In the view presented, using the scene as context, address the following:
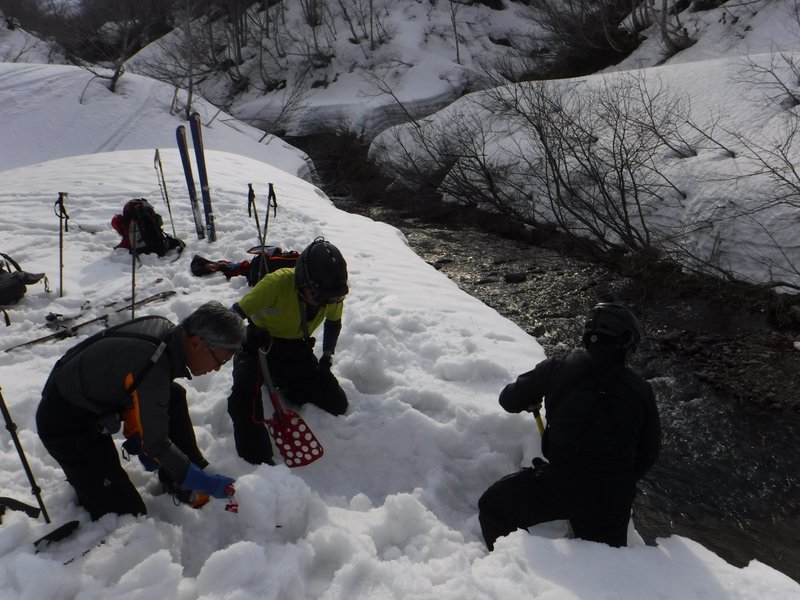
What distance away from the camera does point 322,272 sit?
379 centimetres

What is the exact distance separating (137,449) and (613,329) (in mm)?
2695

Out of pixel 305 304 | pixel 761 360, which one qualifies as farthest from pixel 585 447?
pixel 761 360

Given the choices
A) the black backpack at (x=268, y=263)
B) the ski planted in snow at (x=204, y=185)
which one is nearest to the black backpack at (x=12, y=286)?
the black backpack at (x=268, y=263)

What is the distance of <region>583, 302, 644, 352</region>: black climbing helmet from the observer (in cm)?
304

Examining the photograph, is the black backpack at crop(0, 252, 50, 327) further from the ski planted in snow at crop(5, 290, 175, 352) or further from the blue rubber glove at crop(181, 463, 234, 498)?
the blue rubber glove at crop(181, 463, 234, 498)

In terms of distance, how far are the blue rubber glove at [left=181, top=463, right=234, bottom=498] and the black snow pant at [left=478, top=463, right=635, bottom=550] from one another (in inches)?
63.5

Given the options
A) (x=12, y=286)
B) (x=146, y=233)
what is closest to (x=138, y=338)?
(x=12, y=286)

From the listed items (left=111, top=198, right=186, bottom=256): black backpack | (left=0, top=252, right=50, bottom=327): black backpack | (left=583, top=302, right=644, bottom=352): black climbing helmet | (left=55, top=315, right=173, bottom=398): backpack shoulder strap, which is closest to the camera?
(left=55, top=315, right=173, bottom=398): backpack shoulder strap

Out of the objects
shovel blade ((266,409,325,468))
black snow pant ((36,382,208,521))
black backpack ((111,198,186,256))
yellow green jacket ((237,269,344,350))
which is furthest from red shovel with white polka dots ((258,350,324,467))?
black backpack ((111,198,186,256))

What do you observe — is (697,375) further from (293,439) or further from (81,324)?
(81,324)

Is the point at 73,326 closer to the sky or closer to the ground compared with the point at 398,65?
closer to the ground

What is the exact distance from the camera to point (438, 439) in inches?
167

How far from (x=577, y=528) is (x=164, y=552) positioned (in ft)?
7.19

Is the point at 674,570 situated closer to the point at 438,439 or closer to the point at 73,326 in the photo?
the point at 438,439
